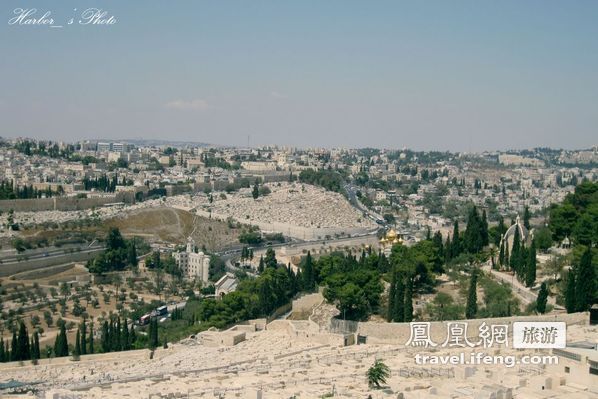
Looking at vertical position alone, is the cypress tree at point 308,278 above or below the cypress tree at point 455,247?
below

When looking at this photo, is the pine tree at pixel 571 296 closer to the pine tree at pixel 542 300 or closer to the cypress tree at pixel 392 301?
the pine tree at pixel 542 300

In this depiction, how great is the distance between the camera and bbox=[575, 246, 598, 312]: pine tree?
23.8 m

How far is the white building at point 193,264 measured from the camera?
47.8m

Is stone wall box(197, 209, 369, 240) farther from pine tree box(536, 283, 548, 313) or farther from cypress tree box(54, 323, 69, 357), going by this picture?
pine tree box(536, 283, 548, 313)

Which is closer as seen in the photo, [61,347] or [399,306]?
[399,306]

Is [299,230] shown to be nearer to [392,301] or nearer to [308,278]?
[308,278]

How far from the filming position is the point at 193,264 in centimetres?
4856

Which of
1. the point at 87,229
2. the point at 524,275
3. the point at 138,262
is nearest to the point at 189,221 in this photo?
the point at 87,229

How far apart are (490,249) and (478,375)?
17.5 meters

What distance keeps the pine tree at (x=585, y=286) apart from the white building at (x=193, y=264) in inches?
1062

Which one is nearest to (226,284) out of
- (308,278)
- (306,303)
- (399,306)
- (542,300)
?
(308,278)

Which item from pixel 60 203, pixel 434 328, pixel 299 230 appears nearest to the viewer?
pixel 434 328

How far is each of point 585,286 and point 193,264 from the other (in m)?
29.0

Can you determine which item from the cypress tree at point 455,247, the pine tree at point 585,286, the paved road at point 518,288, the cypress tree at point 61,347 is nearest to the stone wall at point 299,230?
the cypress tree at point 455,247
